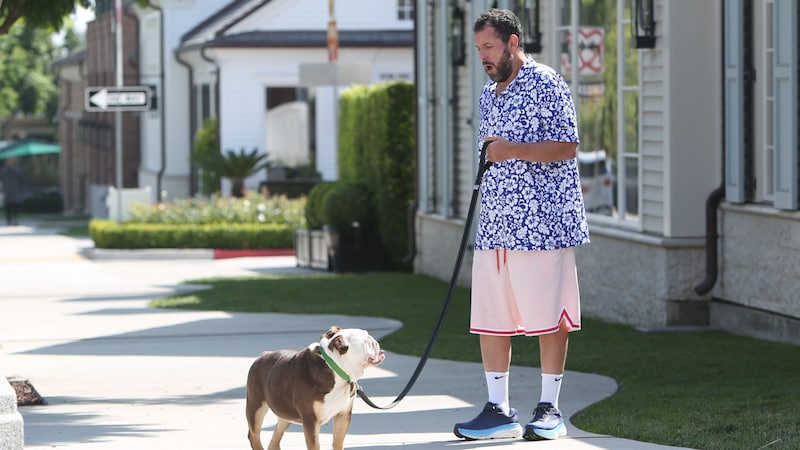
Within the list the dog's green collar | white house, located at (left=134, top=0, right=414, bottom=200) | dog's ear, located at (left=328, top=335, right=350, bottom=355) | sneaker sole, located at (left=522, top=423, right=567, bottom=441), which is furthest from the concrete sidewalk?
white house, located at (left=134, top=0, right=414, bottom=200)

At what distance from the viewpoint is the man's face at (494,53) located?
7059 mm

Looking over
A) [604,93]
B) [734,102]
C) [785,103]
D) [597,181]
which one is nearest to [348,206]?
[597,181]

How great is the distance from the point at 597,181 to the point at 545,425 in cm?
661

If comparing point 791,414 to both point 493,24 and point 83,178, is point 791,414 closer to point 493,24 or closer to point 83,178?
point 493,24

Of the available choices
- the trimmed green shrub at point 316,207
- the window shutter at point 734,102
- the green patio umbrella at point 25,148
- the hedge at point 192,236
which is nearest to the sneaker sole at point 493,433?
the window shutter at point 734,102

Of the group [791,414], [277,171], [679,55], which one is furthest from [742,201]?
[277,171]

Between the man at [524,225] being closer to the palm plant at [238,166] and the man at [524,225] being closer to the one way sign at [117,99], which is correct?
the one way sign at [117,99]

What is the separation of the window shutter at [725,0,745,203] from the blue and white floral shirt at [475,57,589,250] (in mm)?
4383

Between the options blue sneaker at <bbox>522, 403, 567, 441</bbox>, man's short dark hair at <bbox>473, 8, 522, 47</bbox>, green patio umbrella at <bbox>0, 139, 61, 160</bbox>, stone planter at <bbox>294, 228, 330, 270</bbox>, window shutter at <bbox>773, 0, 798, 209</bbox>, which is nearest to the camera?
man's short dark hair at <bbox>473, 8, 522, 47</bbox>

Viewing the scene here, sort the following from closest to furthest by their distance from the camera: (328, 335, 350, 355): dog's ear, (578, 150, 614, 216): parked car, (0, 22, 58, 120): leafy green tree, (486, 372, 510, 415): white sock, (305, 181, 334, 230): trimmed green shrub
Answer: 1. (328, 335, 350, 355): dog's ear
2. (486, 372, 510, 415): white sock
3. (578, 150, 614, 216): parked car
4. (305, 181, 334, 230): trimmed green shrub
5. (0, 22, 58, 120): leafy green tree

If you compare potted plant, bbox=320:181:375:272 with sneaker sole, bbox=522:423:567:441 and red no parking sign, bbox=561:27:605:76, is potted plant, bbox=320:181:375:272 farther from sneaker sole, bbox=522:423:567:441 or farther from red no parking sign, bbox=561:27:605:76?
sneaker sole, bbox=522:423:567:441

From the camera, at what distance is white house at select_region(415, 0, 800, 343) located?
1077 cm

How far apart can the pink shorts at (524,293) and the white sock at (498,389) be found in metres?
0.20

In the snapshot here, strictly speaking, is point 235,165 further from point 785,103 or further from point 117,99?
point 785,103
